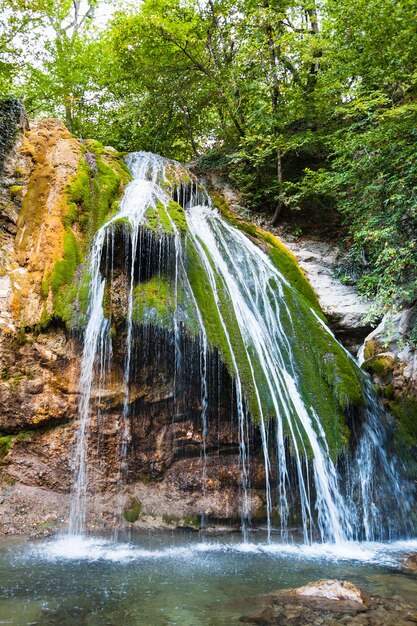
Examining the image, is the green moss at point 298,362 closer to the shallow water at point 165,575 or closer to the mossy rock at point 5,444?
the shallow water at point 165,575

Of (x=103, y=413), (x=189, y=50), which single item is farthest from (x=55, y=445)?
(x=189, y=50)

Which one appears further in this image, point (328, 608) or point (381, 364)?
point (381, 364)

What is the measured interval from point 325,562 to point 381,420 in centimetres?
313

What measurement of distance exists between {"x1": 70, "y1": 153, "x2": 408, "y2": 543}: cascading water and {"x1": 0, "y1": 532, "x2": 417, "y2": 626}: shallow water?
0.58 metres

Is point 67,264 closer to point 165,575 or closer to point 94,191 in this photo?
point 94,191

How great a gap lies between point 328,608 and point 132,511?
3159 mm

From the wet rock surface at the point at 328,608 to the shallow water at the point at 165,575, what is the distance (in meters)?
0.17

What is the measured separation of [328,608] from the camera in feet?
11.0

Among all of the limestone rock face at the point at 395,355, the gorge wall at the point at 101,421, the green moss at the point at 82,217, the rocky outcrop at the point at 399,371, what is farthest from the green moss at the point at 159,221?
the limestone rock face at the point at 395,355

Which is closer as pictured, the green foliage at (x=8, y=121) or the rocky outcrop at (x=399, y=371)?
the rocky outcrop at (x=399, y=371)

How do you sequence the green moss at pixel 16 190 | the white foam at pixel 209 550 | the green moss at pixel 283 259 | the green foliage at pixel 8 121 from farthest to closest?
the green moss at pixel 283 259 → the green foliage at pixel 8 121 → the green moss at pixel 16 190 → the white foam at pixel 209 550

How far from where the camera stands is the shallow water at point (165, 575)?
3.24 metres

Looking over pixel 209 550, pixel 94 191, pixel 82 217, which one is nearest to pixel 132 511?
pixel 209 550

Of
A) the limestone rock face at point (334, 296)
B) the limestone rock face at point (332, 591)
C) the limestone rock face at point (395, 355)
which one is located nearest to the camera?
the limestone rock face at point (332, 591)
